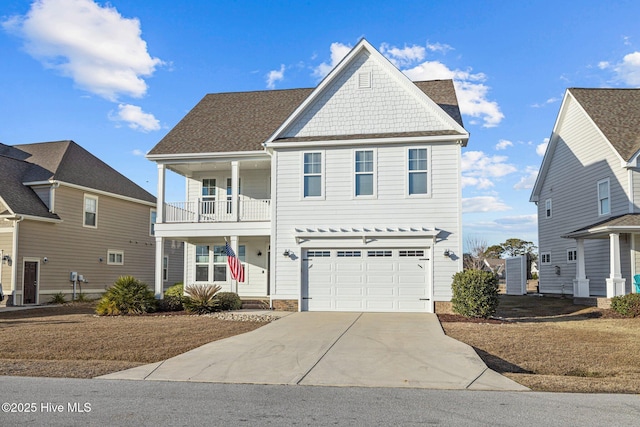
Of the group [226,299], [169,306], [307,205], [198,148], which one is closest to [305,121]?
[307,205]

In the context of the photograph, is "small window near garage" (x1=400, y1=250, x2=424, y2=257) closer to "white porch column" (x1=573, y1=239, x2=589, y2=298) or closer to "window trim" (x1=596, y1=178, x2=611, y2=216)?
"white porch column" (x1=573, y1=239, x2=589, y2=298)

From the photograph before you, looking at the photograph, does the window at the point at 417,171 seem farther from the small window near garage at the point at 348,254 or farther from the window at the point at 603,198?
the window at the point at 603,198

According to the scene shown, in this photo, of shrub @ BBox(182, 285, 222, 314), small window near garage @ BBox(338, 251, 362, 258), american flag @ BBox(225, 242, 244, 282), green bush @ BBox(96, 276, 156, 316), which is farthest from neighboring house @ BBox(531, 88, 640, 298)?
green bush @ BBox(96, 276, 156, 316)

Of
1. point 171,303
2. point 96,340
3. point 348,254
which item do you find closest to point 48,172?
point 171,303

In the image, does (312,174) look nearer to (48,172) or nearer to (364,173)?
(364,173)

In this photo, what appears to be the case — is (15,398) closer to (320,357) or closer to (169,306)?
(320,357)

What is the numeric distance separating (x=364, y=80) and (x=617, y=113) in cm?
1207

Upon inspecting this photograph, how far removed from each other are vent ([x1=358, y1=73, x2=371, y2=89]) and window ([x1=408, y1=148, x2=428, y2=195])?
2800mm

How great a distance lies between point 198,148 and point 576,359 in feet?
49.4

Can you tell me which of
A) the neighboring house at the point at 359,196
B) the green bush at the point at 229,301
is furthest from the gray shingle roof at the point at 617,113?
the green bush at the point at 229,301

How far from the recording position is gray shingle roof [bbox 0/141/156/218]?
2450 centimetres

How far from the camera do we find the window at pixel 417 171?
18.2m

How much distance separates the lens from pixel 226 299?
741 inches

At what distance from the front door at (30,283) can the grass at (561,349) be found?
1827cm
